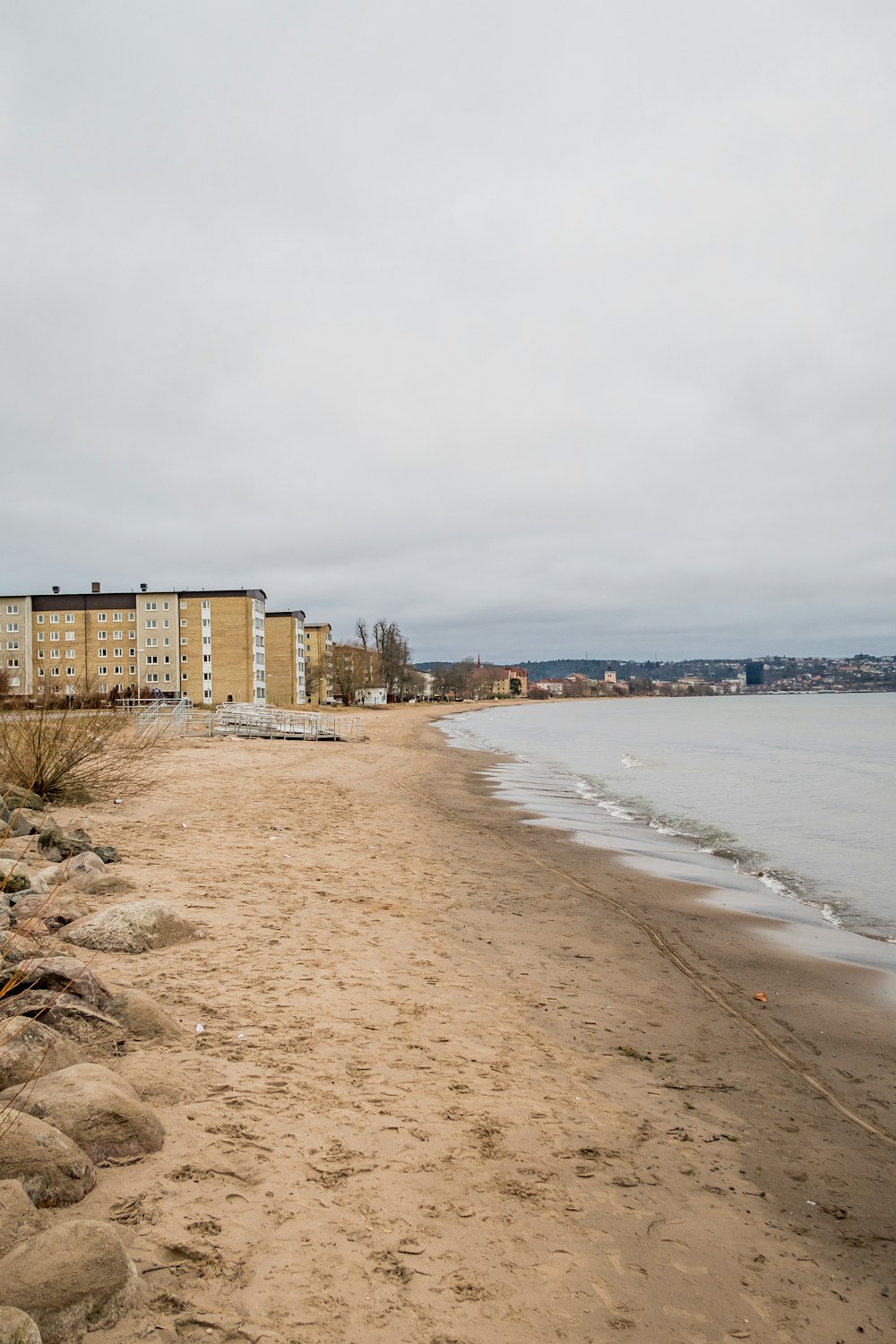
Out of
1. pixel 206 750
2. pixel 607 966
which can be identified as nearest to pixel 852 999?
pixel 607 966

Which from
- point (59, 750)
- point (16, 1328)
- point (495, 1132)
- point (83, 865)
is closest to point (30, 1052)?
point (16, 1328)

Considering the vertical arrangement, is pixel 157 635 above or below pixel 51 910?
above

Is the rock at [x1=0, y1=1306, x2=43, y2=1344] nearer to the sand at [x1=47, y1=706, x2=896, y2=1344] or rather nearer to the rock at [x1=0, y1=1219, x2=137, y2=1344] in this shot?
the rock at [x1=0, y1=1219, x2=137, y2=1344]

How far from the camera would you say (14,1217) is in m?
3.10

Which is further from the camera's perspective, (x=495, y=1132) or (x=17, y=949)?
(x=17, y=949)

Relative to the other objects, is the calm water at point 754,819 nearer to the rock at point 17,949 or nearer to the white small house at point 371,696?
the rock at point 17,949

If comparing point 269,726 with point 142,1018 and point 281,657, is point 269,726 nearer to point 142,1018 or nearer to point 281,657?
point 142,1018

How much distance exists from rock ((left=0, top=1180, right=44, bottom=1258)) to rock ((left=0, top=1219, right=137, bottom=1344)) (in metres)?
0.11

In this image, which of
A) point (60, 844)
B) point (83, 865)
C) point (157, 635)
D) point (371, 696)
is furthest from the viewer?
point (371, 696)

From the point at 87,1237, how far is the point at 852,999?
22.5 feet

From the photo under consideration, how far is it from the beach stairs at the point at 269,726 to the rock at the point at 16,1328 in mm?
34204

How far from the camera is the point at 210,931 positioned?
7.73 metres

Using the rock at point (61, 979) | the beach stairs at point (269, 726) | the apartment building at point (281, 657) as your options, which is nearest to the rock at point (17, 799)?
the rock at point (61, 979)

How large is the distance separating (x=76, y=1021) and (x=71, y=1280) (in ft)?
7.42
